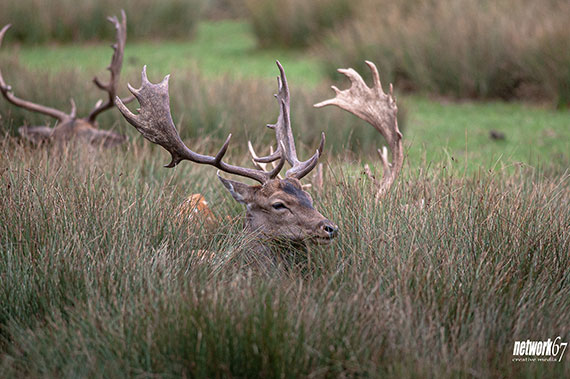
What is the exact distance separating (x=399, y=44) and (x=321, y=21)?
16.0 feet

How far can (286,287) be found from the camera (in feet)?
11.6

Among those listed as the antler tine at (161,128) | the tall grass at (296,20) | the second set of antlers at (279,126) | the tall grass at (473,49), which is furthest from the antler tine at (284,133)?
the tall grass at (296,20)

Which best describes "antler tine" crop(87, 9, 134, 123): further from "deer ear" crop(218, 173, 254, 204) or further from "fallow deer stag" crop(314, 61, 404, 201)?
"deer ear" crop(218, 173, 254, 204)

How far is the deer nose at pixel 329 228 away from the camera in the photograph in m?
3.88

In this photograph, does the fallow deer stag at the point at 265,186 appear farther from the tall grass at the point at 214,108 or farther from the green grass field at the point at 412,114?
the tall grass at the point at 214,108

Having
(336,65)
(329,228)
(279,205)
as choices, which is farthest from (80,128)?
(336,65)

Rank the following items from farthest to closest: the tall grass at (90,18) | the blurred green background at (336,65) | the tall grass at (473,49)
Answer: the tall grass at (90,18)
the tall grass at (473,49)
the blurred green background at (336,65)

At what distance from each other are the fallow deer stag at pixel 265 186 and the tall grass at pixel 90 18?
13.1 metres

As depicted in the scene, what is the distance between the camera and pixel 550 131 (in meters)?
8.96

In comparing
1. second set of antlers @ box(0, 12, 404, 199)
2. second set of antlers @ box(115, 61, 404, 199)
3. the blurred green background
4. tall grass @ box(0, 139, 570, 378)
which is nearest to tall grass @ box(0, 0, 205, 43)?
the blurred green background

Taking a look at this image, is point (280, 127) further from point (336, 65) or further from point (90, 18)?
point (90, 18)

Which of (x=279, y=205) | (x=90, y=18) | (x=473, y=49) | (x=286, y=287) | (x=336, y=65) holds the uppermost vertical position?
(x=90, y=18)

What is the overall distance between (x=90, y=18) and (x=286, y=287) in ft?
49.4

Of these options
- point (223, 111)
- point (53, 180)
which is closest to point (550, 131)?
point (223, 111)
